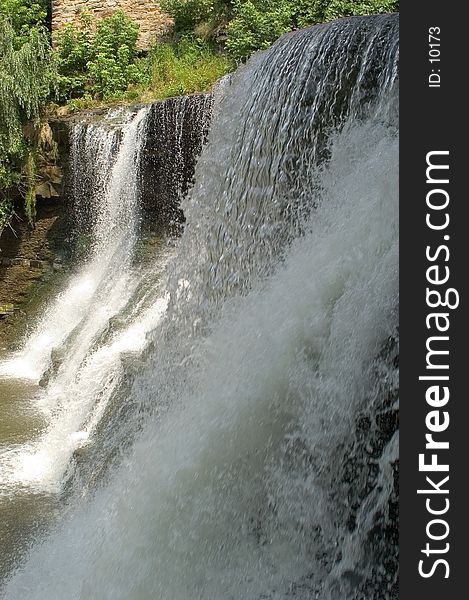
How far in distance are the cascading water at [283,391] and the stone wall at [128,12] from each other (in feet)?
20.8

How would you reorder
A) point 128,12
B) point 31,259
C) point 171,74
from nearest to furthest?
1. point 31,259
2. point 171,74
3. point 128,12

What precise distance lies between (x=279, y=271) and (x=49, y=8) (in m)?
9.92

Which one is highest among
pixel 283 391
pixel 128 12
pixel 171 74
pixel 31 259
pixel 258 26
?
pixel 128 12

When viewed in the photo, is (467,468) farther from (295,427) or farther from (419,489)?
(295,427)

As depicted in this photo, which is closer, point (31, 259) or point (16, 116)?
point (16, 116)

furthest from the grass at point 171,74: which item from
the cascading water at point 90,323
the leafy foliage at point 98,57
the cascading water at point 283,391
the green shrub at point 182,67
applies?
the cascading water at point 283,391

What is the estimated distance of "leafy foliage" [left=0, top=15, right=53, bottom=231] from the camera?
871 centimetres

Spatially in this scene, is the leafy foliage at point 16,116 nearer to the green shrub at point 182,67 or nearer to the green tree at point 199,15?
the green shrub at point 182,67

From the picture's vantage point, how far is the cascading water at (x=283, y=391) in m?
3.00

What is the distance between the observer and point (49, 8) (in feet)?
40.8

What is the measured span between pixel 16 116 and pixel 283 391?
664 centimetres

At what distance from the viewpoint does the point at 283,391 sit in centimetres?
338

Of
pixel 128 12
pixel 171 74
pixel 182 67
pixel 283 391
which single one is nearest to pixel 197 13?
pixel 128 12

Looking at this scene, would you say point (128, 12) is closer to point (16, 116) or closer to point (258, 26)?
point (258, 26)
